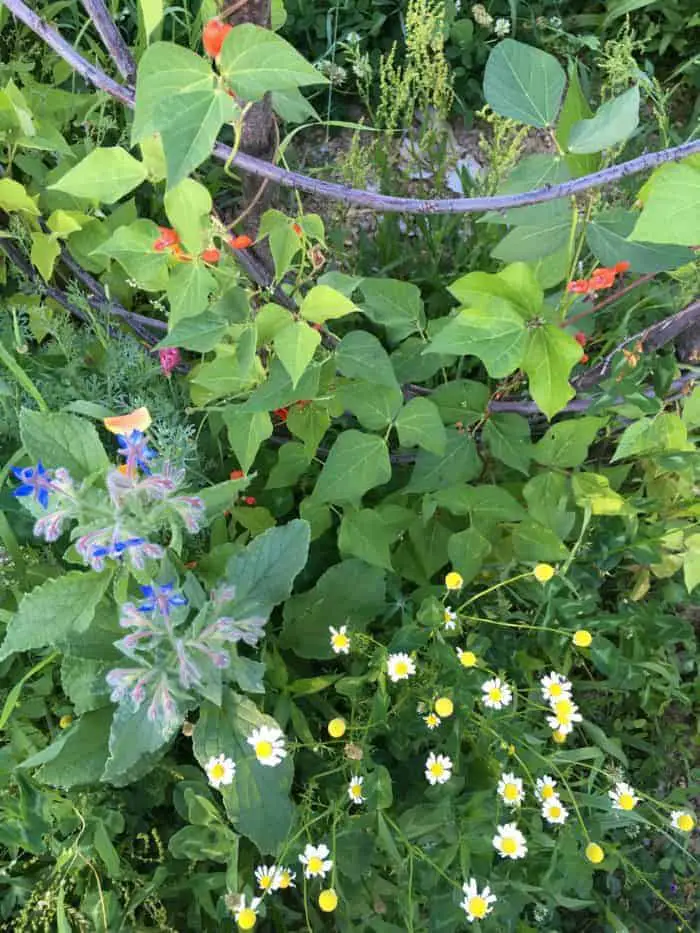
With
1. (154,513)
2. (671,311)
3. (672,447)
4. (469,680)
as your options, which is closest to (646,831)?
(469,680)

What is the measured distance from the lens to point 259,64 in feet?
2.85

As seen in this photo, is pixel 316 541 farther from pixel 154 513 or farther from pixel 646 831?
pixel 646 831

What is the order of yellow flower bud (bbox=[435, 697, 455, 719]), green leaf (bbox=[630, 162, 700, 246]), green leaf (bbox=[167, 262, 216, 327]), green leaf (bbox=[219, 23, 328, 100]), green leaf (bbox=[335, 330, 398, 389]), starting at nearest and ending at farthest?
green leaf (bbox=[219, 23, 328, 100]), green leaf (bbox=[630, 162, 700, 246]), green leaf (bbox=[167, 262, 216, 327]), yellow flower bud (bbox=[435, 697, 455, 719]), green leaf (bbox=[335, 330, 398, 389])

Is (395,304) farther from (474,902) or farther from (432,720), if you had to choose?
(474,902)

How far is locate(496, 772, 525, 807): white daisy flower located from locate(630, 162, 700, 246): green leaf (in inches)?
36.7

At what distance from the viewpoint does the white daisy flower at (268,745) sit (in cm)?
131

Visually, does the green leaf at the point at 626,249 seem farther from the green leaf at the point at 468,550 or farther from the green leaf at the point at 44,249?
the green leaf at the point at 44,249

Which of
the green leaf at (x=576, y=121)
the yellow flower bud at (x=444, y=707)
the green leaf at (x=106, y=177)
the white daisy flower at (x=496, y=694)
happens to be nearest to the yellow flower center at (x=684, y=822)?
the white daisy flower at (x=496, y=694)

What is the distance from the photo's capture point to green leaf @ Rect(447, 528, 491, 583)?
159 centimetres

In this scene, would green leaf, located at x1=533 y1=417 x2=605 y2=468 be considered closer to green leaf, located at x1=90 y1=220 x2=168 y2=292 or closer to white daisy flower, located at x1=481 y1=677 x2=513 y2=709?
white daisy flower, located at x1=481 y1=677 x2=513 y2=709

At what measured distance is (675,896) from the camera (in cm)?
178

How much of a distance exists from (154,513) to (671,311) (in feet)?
5.08

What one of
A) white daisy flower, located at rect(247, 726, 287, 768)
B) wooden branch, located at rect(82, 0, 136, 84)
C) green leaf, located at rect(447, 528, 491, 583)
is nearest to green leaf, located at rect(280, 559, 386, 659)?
green leaf, located at rect(447, 528, 491, 583)

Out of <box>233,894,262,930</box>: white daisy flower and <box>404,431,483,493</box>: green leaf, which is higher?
<box>404,431,483,493</box>: green leaf
